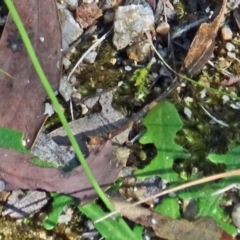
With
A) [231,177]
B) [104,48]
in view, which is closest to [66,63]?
[104,48]

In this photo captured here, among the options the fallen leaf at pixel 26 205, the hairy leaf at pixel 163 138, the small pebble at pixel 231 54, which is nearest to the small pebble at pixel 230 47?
the small pebble at pixel 231 54

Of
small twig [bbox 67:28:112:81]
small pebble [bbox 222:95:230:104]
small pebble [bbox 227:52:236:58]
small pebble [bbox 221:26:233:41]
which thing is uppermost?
small twig [bbox 67:28:112:81]

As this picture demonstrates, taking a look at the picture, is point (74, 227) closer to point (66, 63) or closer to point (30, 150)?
point (30, 150)

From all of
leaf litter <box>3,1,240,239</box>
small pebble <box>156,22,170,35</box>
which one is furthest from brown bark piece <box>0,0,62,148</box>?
small pebble <box>156,22,170,35</box>

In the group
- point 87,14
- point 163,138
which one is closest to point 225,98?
point 163,138

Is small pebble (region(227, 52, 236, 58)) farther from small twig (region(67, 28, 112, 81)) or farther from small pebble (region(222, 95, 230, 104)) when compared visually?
small twig (region(67, 28, 112, 81))

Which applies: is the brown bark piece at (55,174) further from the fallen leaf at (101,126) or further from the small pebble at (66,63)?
the small pebble at (66,63)
